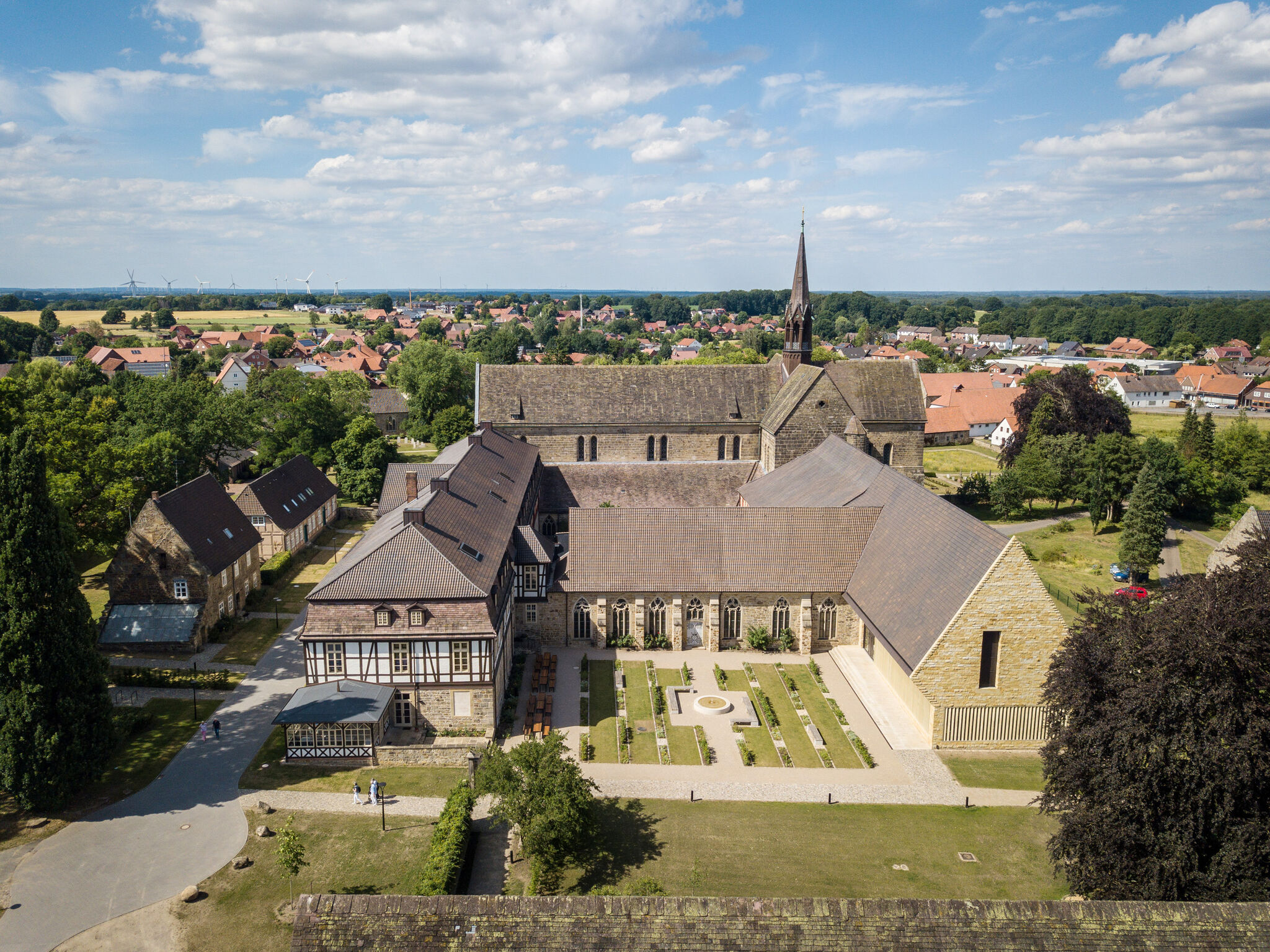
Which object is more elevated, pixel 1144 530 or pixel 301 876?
pixel 1144 530

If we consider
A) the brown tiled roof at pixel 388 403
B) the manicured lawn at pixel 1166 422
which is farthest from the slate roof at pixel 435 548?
the manicured lawn at pixel 1166 422

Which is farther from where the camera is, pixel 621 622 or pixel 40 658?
pixel 621 622

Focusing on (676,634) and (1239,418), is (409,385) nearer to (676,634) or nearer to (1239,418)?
(676,634)

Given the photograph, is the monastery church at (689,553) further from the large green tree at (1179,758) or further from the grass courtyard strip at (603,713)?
the large green tree at (1179,758)

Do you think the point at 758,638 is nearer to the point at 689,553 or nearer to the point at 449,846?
the point at 689,553

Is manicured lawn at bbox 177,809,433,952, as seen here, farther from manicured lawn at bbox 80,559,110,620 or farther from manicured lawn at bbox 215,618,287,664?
manicured lawn at bbox 80,559,110,620

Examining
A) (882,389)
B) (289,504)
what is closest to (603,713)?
(289,504)

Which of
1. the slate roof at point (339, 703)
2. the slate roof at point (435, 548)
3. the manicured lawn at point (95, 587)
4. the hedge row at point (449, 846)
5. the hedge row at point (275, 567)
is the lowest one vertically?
the hedge row at point (449, 846)
